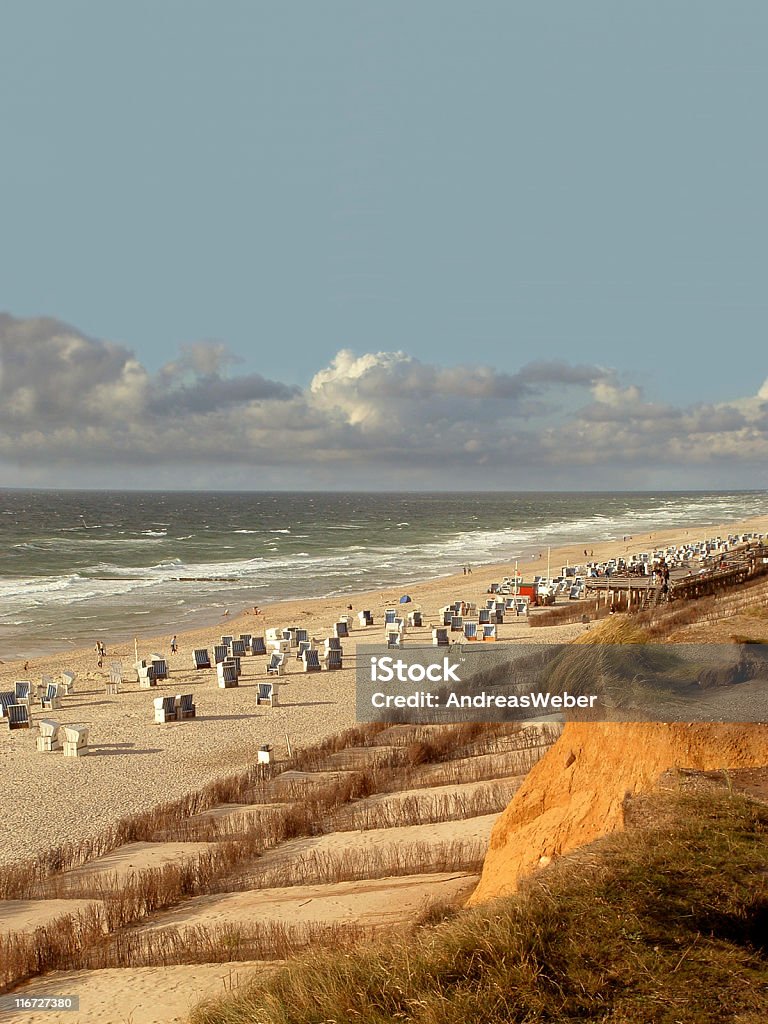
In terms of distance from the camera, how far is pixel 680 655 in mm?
9562

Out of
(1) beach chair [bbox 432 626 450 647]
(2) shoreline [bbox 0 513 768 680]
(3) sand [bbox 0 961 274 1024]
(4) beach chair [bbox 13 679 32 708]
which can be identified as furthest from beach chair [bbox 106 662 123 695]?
(3) sand [bbox 0 961 274 1024]

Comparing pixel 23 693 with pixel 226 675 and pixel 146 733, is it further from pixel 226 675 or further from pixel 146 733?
pixel 226 675

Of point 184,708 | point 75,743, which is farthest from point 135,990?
point 184,708

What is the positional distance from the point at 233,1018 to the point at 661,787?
12.4ft

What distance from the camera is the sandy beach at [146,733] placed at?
1201cm

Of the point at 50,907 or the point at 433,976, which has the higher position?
the point at 433,976

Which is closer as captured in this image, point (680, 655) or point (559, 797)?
point (559, 797)

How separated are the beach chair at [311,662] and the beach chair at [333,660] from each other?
379 mm

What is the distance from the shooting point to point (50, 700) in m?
18.7

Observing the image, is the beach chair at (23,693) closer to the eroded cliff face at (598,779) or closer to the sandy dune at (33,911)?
the sandy dune at (33,911)

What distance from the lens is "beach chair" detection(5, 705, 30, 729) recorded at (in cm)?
1700

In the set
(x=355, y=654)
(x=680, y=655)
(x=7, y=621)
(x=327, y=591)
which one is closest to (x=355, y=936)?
(x=680, y=655)

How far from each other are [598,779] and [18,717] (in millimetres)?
13968

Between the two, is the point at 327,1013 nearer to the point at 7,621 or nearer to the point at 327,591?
the point at 7,621
